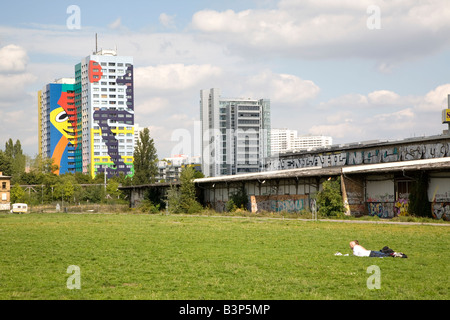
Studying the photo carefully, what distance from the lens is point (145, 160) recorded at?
354ft

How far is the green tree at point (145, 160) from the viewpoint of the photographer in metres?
106

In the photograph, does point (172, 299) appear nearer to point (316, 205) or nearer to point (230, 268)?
point (230, 268)

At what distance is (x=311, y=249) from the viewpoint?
20.8 meters

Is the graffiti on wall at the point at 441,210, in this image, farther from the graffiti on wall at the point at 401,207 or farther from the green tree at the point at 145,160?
the green tree at the point at 145,160

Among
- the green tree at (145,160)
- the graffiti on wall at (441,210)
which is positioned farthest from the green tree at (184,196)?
the green tree at (145,160)

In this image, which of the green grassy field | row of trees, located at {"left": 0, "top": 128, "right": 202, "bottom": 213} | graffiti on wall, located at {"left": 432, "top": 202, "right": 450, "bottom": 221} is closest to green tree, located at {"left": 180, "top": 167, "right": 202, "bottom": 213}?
row of trees, located at {"left": 0, "top": 128, "right": 202, "bottom": 213}

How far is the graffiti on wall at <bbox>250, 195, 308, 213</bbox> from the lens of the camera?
177 feet

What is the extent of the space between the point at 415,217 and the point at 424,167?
3.64 meters

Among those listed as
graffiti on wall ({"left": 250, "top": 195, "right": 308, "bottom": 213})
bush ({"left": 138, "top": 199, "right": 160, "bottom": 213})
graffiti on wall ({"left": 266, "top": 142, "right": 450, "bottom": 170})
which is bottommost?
bush ({"left": 138, "top": 199, "right": 160, "bottom": 213})

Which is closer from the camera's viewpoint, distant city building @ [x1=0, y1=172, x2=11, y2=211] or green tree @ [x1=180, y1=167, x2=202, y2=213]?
green tree @ [x1=180, y1=167, x2=202, y2=213]

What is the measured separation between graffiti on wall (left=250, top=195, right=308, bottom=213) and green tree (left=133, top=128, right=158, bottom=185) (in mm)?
48206

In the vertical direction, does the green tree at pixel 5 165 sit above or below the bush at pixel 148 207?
above

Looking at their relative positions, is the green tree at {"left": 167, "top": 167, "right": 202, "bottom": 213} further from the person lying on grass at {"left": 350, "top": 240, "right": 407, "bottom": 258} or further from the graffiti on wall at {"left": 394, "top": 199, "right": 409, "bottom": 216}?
the person lying on grass at {"left": 350, "top": 240, "right": 407, "bottom": 258}

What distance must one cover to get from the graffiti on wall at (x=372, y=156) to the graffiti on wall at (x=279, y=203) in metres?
11.7
